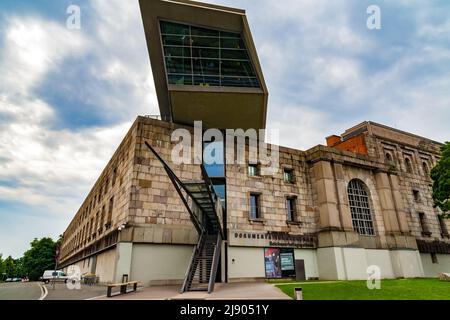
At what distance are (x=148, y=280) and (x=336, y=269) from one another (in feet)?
50.7

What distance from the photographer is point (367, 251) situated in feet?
84.1

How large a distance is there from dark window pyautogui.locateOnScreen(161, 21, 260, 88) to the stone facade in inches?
198

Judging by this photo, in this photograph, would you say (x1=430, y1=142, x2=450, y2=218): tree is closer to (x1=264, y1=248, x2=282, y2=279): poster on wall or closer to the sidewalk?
(x1=264, y1=248, x2=282, y2=279): poster on wall

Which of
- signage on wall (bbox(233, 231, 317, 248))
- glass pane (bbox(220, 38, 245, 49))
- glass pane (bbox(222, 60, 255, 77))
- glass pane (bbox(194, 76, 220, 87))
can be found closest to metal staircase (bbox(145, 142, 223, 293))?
signage on wall (bbox(233, 231, 317, 248))

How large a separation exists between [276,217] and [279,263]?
12.8 ft

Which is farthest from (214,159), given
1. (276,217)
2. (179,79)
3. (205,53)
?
(205,53)

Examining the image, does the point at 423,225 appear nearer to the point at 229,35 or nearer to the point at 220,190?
the point at 220,190

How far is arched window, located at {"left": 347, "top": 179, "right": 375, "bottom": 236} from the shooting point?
88.5 ft

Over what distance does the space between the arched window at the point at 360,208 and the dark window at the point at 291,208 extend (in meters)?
6.26

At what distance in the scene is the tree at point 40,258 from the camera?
75.6 m

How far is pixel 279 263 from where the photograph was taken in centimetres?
2281

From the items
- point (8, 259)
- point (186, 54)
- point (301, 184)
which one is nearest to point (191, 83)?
point (186, 54)

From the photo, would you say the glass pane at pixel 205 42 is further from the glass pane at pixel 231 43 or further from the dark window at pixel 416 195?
the dark window at pixel 416 195
